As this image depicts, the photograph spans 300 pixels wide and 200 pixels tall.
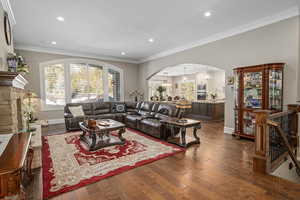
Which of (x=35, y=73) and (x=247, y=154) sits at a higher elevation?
(x=35, y=73)

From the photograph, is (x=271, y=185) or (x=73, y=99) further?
(x=73, y=99)

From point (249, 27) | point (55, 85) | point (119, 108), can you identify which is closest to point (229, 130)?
point (249, 27)

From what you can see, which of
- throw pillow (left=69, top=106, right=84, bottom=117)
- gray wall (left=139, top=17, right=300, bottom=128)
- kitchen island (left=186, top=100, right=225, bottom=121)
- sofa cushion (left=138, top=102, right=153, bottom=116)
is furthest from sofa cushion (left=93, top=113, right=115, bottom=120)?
kitchen island (left=186, top=100, right=225, bottom=121)

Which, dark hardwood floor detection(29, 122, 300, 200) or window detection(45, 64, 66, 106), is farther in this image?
window detection(45, 64, 66, 106)

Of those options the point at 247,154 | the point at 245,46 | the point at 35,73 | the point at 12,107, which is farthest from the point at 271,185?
the point at 35,73

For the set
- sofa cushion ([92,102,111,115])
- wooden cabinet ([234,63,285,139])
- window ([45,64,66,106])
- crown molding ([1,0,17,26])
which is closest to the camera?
crown molding ([1,0,17,26])

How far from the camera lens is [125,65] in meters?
8.20

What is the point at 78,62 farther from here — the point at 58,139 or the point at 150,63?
the point at 58,139

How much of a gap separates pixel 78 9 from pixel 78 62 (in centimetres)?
402

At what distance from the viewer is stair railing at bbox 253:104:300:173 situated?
2.50 meters

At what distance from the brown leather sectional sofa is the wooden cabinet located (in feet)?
5.81

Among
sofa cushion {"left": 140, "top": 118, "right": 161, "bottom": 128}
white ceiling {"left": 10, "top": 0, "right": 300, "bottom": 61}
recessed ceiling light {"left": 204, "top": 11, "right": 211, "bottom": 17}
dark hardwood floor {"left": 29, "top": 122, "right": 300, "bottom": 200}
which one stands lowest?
dark hardwood floor {"left": 29, "top": 122, "right": 300, "bottom": 200}

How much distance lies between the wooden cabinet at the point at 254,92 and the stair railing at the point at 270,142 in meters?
0.46

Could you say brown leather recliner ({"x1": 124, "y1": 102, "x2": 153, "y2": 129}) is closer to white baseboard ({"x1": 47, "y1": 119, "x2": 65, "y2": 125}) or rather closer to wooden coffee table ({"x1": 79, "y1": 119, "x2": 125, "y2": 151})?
wooden coffee table ({"x1": 79, "y1": 119, "x2": 125, "y2": 151})
